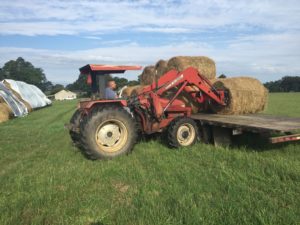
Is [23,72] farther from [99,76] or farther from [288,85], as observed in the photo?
[99,76]

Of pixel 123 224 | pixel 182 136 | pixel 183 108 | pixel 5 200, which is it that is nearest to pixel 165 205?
pixel 123 224

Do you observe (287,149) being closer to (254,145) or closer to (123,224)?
(254,145)

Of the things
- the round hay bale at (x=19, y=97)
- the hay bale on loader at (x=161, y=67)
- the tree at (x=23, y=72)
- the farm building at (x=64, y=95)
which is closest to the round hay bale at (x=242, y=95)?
the hay bale on loader at (x=161, y=67)

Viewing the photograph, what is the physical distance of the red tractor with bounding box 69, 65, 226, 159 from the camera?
7520mm

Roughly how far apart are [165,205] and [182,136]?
377 centimetres

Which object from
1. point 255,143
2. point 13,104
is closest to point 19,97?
point 13,104

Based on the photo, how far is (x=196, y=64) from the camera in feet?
37.3

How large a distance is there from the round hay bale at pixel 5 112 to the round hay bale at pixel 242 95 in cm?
1372

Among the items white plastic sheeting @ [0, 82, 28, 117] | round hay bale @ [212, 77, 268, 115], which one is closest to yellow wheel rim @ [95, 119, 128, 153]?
round hay bale @ [212, 77, 268, 115]

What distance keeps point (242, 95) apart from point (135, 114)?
3157 millimetres

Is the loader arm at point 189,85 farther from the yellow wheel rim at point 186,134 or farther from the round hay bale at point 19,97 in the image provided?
the round hay bale at point 19,97

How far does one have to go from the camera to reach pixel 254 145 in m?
8.23

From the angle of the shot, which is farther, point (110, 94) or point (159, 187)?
point (110, 94)

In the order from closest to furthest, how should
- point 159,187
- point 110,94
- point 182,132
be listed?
point 159,187 < point 110,94 < point 182,132
